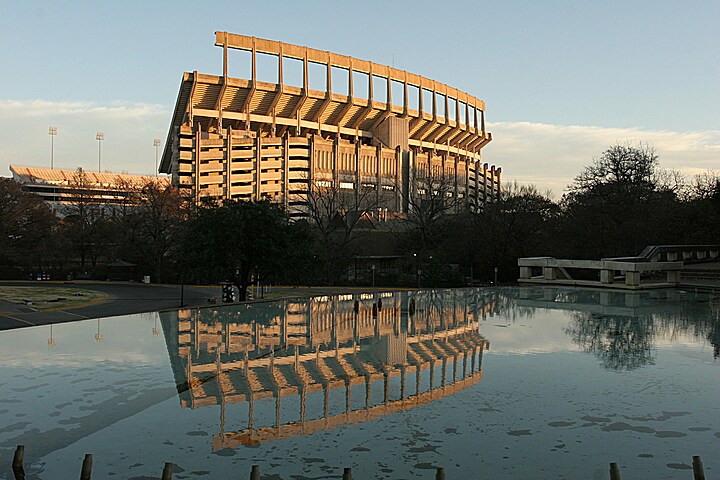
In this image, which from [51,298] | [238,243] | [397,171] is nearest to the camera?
[238,243]

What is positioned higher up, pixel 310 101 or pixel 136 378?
pixel 310 101

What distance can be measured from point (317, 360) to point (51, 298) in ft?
88.2

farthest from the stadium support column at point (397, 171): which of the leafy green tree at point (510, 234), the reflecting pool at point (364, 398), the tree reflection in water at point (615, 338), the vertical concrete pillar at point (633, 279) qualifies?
the reflecting pool at point (364, 398)

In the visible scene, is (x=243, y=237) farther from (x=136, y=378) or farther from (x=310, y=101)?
(x=310, y=101)

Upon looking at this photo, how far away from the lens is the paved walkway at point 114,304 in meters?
29.0

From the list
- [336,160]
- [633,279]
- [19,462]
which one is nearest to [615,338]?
[19,462]

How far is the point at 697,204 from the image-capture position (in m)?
49.2

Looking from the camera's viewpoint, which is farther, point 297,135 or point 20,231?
point 297,135

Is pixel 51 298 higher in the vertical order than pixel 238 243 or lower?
lower

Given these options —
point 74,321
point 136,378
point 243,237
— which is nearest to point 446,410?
point 136,378

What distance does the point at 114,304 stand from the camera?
120 feet

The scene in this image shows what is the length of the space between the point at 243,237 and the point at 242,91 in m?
53.0

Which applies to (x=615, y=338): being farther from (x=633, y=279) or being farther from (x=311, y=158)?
(x=311, y=158)

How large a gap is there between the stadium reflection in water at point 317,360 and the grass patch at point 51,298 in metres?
9.73
